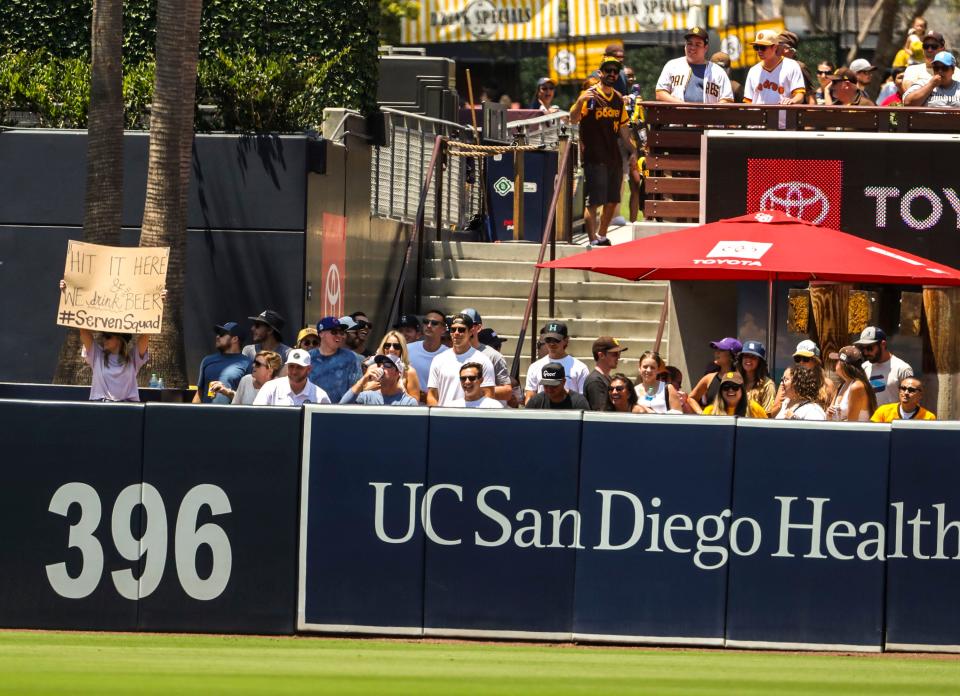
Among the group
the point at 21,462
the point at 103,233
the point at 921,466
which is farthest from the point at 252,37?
the point at 921,466

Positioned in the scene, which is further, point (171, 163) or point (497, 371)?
point (171, 163)

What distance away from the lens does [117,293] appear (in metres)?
12.0

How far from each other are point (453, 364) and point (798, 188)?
550 cm

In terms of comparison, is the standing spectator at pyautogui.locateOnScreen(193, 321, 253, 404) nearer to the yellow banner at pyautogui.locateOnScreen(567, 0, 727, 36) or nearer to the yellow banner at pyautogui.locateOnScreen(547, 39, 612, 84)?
the yellow banner at pyautogui.locateOnScreen(547, 39, 612, 84)

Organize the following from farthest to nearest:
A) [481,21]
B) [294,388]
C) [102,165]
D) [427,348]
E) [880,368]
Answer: [481,21] → [102,165] → [427,348] → [880,368] → [294,388]

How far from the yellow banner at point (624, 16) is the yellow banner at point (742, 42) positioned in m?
0.50

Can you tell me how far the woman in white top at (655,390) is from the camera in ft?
43.1

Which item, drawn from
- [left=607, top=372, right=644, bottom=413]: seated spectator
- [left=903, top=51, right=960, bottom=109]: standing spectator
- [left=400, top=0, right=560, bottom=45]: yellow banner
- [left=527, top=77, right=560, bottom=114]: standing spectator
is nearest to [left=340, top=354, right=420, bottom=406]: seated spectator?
[left=607, top=372, right=644, bottom=413]: seated spectator

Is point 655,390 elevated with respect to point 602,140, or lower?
lower

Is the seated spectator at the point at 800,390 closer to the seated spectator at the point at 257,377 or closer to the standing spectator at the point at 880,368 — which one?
the standing spectator at the point at 880,368

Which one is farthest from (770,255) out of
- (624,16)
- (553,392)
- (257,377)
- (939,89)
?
(624,16)

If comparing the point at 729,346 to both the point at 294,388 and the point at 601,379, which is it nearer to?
the point at 601,379

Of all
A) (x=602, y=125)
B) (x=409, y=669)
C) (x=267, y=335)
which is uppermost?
(x=602, y=125)

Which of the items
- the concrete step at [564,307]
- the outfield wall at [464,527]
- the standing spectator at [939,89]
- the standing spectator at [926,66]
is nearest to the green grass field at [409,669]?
the outfield wall at [464,527]
